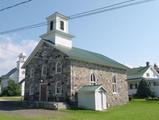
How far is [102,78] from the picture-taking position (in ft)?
111

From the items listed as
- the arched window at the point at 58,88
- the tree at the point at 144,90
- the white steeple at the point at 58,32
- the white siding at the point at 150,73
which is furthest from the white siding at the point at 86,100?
the white siding at the point at 150,73

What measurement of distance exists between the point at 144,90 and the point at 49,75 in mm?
24226

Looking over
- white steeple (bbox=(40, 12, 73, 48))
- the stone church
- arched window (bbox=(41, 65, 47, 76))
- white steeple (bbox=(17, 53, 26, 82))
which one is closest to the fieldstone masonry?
the stone church

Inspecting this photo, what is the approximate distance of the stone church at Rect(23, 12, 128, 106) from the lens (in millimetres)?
29531

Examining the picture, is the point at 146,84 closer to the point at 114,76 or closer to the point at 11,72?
the point at 114,76

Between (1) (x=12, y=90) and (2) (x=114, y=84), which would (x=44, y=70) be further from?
(1) (x=12, y=90)

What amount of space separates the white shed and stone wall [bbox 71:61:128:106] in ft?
3.07

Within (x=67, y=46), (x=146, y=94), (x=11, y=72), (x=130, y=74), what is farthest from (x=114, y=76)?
(x=11, y=72)

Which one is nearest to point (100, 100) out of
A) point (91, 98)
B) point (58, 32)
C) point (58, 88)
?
point (91, 98)

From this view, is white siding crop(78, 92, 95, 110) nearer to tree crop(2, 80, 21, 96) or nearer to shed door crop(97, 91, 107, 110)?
shed door crop(97, 91, 107, 110)

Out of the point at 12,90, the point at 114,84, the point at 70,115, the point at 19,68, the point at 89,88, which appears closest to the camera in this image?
the point at 70,115

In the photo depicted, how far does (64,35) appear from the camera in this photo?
1342 inches

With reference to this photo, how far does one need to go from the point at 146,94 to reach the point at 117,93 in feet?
48.8

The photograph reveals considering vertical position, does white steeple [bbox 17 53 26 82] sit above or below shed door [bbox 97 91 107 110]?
above
